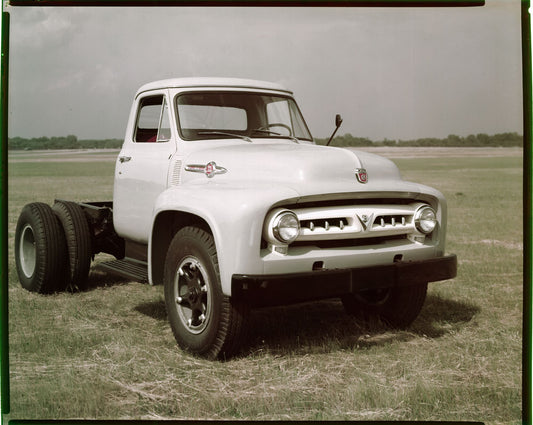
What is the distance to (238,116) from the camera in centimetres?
566

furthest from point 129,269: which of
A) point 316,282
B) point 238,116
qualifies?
point 316,282

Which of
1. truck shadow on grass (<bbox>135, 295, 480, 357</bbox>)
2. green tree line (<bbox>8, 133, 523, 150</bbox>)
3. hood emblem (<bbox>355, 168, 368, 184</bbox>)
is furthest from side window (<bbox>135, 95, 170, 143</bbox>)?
hood emblem (<bbox>355, 168, 368, 184</bbox>)

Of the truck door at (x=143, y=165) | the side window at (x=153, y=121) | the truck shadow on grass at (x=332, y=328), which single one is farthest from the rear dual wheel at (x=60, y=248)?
the truck shadow on grass at (x=332, y=328)

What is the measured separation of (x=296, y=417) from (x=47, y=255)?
3684 millimetres

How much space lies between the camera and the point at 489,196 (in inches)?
641

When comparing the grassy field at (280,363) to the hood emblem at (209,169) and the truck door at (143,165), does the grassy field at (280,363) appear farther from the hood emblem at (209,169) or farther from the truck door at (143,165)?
the hood emblem at (209,169)

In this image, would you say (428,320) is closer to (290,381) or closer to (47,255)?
(290,381)

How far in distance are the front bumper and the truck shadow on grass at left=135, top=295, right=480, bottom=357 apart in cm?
58

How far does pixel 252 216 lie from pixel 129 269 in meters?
1.89

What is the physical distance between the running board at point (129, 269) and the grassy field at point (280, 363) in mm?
451

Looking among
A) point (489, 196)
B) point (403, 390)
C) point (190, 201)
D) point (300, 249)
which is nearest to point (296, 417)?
point (403, 390)

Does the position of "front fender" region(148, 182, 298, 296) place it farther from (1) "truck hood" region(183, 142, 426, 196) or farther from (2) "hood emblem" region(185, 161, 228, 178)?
(2) "hood emblem" region(185, 161, 228, 178)

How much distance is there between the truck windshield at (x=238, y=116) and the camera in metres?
5.43

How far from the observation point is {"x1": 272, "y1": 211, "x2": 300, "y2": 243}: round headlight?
13.4 feet
